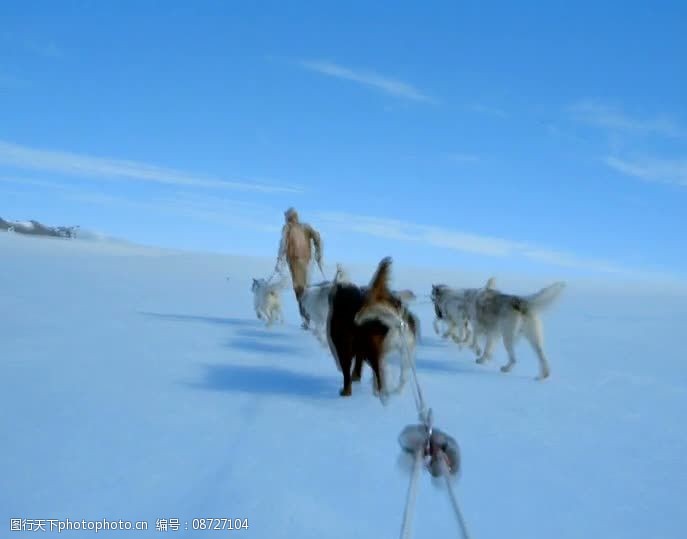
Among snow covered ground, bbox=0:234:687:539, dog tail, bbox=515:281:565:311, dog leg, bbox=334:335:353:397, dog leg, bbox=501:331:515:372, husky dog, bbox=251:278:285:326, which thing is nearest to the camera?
snow covered ground, bbox=0:234:687:539

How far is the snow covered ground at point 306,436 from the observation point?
8.72ft

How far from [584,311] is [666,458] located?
11.2 m

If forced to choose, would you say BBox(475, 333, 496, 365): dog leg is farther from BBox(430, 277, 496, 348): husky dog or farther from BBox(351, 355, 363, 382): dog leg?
BBox(351, 355, 363, 382): dog leg

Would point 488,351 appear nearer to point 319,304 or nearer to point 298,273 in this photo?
point 319,304

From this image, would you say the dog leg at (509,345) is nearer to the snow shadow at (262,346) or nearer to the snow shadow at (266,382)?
the snow shadow at (266,382)

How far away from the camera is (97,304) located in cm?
1010

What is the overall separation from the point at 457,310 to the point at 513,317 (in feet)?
4.95

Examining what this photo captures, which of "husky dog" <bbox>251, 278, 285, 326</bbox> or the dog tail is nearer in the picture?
the dog tail

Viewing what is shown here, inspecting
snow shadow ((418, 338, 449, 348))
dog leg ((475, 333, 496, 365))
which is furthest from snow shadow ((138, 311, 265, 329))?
dog leg ((475, 333, 496, 365))

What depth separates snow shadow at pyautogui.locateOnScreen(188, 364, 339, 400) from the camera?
479 cm

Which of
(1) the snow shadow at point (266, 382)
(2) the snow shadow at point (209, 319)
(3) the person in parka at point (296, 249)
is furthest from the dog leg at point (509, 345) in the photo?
(2) the snow shadow at point (209, 319)

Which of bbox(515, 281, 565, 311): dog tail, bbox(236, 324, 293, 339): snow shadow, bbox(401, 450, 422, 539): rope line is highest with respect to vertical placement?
bbox(515, 281, 565, 311): dog tail

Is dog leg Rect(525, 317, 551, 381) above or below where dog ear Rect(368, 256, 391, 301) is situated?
below

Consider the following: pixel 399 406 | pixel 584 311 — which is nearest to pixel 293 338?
pixel 399 406
